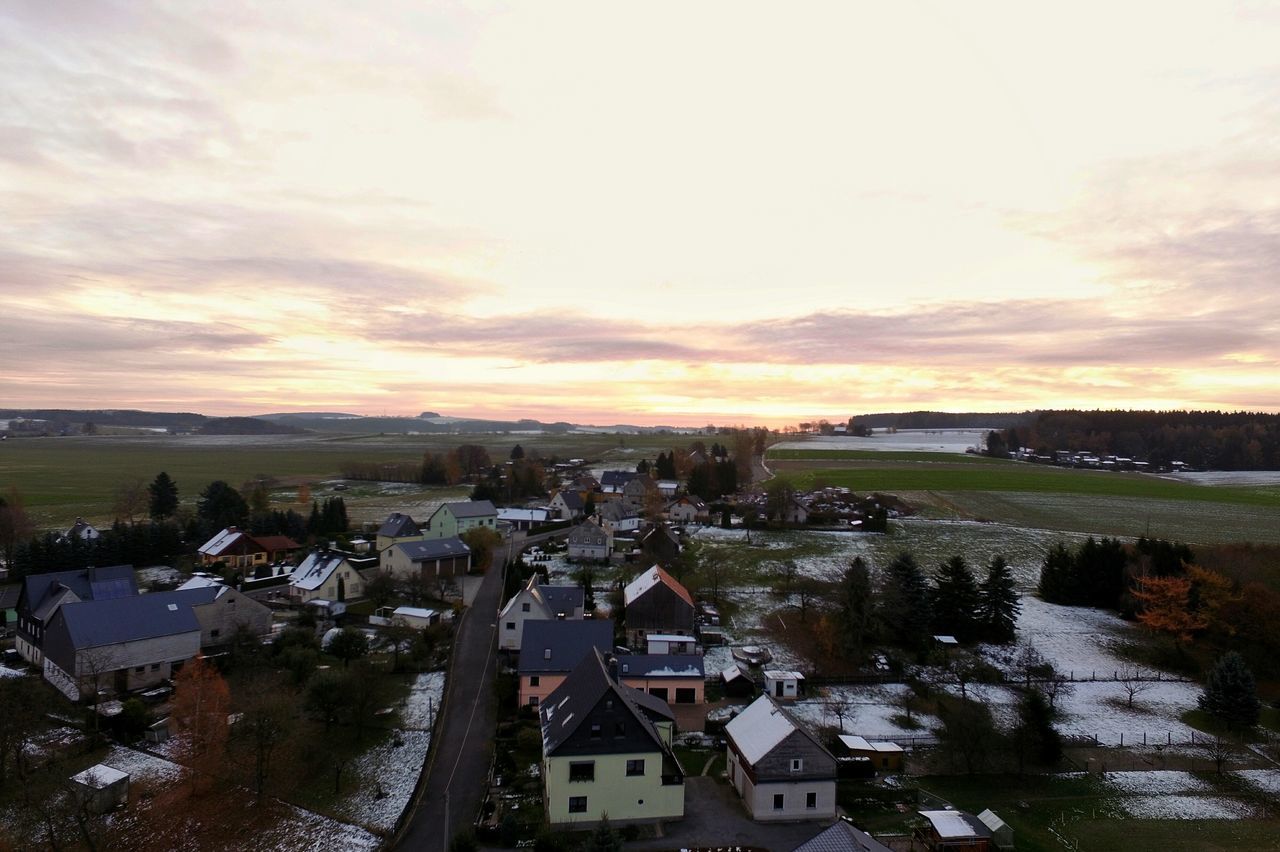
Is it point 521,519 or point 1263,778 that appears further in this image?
point 521,519

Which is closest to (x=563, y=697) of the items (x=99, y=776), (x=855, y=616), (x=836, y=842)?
(x=836, y=842)

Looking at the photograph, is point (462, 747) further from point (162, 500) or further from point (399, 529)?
point (162, 500)

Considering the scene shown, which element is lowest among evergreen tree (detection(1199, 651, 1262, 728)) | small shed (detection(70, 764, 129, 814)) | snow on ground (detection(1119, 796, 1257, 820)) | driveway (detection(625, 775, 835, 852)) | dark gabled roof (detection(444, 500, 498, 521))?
driveway (detection(625, 775, 835, 852))

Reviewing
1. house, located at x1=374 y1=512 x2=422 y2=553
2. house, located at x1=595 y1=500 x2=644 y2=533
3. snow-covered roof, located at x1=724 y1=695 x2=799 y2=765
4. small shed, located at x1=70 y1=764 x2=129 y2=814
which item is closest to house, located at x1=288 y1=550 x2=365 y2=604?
house, located at x1=374 y1=512 x2=422 y2=553

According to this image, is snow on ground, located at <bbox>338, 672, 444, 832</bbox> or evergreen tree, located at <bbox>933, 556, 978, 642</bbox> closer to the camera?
snow on ground, located at <bbox>338, 672, 444, 832</bbox>

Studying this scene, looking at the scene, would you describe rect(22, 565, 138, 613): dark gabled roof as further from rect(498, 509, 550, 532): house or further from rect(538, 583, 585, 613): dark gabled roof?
rect(498, 509, 550, 532): house

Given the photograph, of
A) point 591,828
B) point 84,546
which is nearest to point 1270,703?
point 591,828

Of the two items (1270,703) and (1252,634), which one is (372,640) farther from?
(1252,634)

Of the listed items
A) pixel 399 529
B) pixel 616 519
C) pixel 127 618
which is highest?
pixel 399 529
